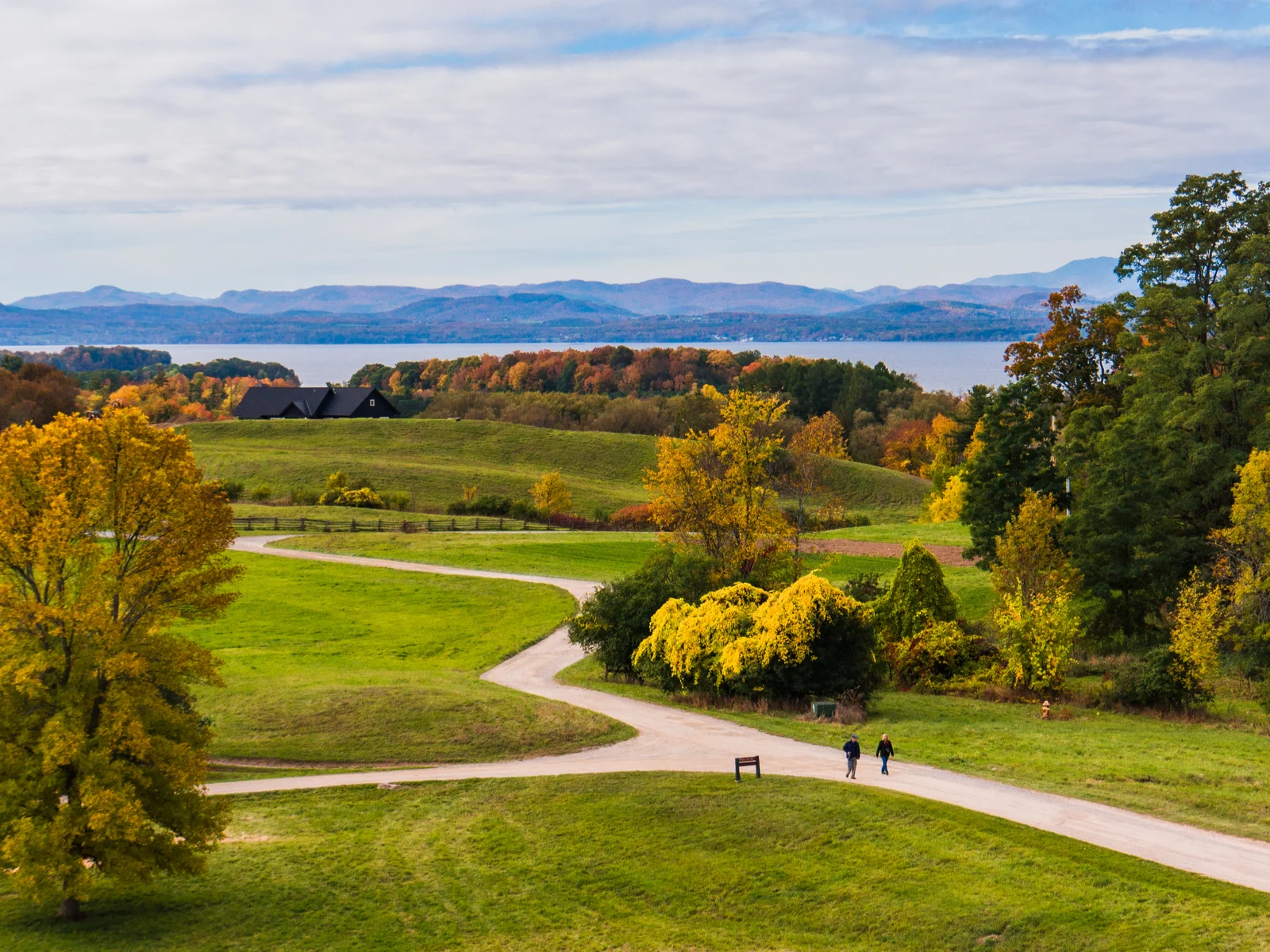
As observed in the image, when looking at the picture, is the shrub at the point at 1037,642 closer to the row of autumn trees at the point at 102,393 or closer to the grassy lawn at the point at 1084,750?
the grassy lawn at the point at 1084,750

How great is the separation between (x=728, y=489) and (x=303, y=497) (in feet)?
147

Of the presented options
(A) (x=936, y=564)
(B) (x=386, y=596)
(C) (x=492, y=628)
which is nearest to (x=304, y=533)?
(B) (x=386, y=596)

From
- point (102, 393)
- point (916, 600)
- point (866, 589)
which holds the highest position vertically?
point (102, 393)

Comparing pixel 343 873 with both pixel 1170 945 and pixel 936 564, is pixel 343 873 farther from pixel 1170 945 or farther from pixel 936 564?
pixel 936 564

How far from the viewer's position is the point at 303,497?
79000 mm

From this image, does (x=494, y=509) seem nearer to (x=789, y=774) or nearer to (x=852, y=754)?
(x=789, y=774)

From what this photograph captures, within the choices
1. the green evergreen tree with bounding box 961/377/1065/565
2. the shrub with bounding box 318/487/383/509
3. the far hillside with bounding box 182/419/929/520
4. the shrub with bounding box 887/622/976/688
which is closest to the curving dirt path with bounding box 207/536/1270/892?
the shrub with bounding box 887/622/976/688

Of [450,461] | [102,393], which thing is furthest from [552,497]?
[102,393]

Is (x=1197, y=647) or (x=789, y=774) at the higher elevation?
(x=1197, y=647)

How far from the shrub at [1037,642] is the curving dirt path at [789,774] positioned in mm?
9859

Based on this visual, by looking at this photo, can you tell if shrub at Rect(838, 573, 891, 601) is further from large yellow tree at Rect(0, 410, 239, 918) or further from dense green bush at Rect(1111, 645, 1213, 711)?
large yellow tree at Rect(0, 410, 239, 918)

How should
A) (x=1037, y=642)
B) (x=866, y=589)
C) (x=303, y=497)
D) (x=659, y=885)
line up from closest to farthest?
(x=659, y=885) → (x=1037, y=642) → (x=866, y=589) → (x=303, y=497)

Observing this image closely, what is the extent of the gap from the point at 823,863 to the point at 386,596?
1226 inches

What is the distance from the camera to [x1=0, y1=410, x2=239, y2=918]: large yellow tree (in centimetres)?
1838
